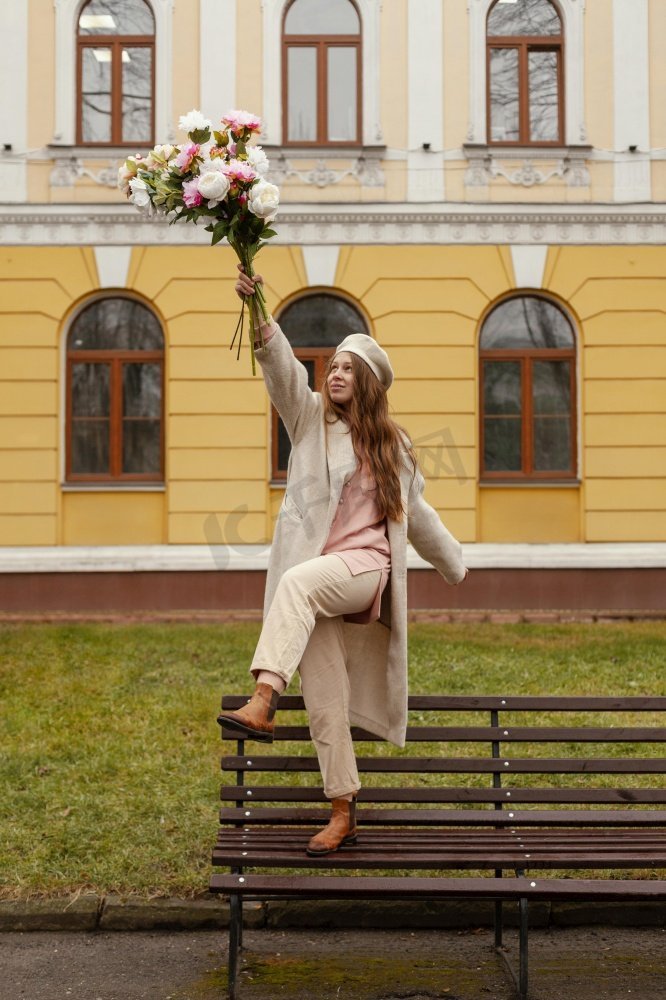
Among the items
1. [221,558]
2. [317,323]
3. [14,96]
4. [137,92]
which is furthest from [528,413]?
[14,96]

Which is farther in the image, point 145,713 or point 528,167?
point 528,167

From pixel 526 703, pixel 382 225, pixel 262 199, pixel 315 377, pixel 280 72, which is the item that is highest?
pixel 280 72

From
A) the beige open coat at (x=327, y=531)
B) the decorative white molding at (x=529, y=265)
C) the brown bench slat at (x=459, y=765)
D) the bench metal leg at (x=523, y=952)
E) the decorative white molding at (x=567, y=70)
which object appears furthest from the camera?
the decorative white molding at (x=567, y=70)

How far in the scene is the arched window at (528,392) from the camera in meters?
13.0

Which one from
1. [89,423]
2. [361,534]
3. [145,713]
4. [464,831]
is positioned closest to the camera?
[361,534]

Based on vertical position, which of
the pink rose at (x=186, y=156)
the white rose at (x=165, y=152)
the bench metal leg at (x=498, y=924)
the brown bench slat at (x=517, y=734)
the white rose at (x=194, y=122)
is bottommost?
the bench metal leg at (x=498, y=924)

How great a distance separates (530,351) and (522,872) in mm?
9435

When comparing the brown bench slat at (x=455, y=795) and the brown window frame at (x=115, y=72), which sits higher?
the brown window frame at (x=115, y=72)

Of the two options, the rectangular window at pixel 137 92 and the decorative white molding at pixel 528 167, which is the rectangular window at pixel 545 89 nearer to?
the decorative white molding at pixel 528 167

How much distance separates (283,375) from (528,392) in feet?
30.1

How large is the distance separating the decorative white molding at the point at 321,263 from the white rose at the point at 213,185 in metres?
8.68

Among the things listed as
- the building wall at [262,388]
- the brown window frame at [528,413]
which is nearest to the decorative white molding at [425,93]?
the building wall at [262,388]

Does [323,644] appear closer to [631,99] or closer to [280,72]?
[280,72]

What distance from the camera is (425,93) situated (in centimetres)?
1281
